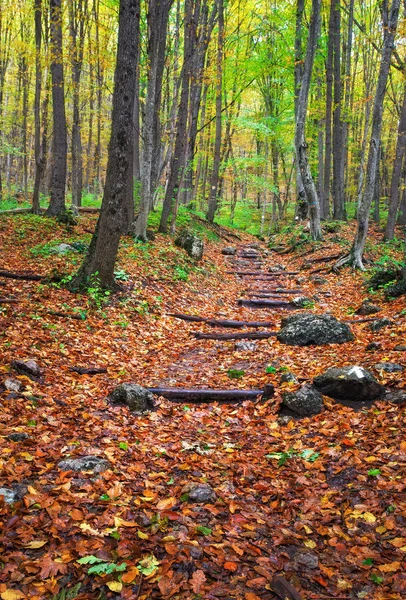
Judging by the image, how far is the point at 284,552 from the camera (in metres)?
2.74

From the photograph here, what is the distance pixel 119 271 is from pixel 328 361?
526 cm

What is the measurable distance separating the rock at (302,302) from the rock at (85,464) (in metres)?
7.02

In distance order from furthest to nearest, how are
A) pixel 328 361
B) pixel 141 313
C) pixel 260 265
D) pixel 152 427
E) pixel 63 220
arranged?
pixel 260 265 < pixel 63 220 < pixel 141 313 < pixel 328 361 < pixel 152 427

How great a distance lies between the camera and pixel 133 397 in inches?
191

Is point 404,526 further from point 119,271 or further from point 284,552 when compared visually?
point 119,271

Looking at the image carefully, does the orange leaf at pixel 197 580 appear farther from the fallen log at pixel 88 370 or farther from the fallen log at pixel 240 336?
the fallen log at pixel 240 336

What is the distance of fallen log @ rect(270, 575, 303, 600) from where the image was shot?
7.66 ft

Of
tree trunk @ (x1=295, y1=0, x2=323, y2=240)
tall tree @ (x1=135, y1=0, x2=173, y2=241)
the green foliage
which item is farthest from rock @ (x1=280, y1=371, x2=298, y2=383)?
tree trunk @ (x1=295, y1=0, x2=323, y2=240)

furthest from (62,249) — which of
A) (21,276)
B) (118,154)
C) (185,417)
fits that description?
(185,417)

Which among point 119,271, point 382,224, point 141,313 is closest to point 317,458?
point 141,313

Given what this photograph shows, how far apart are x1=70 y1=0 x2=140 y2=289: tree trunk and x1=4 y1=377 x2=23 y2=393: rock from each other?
11.8ft

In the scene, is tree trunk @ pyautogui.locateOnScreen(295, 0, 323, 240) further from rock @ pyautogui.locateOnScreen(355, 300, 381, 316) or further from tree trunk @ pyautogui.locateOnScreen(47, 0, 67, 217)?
tree trunk @ pyautogui.locateOnScreen(47, 0, 67, 217)

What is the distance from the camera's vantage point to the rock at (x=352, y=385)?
4684 millimetres

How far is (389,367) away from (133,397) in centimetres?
334
